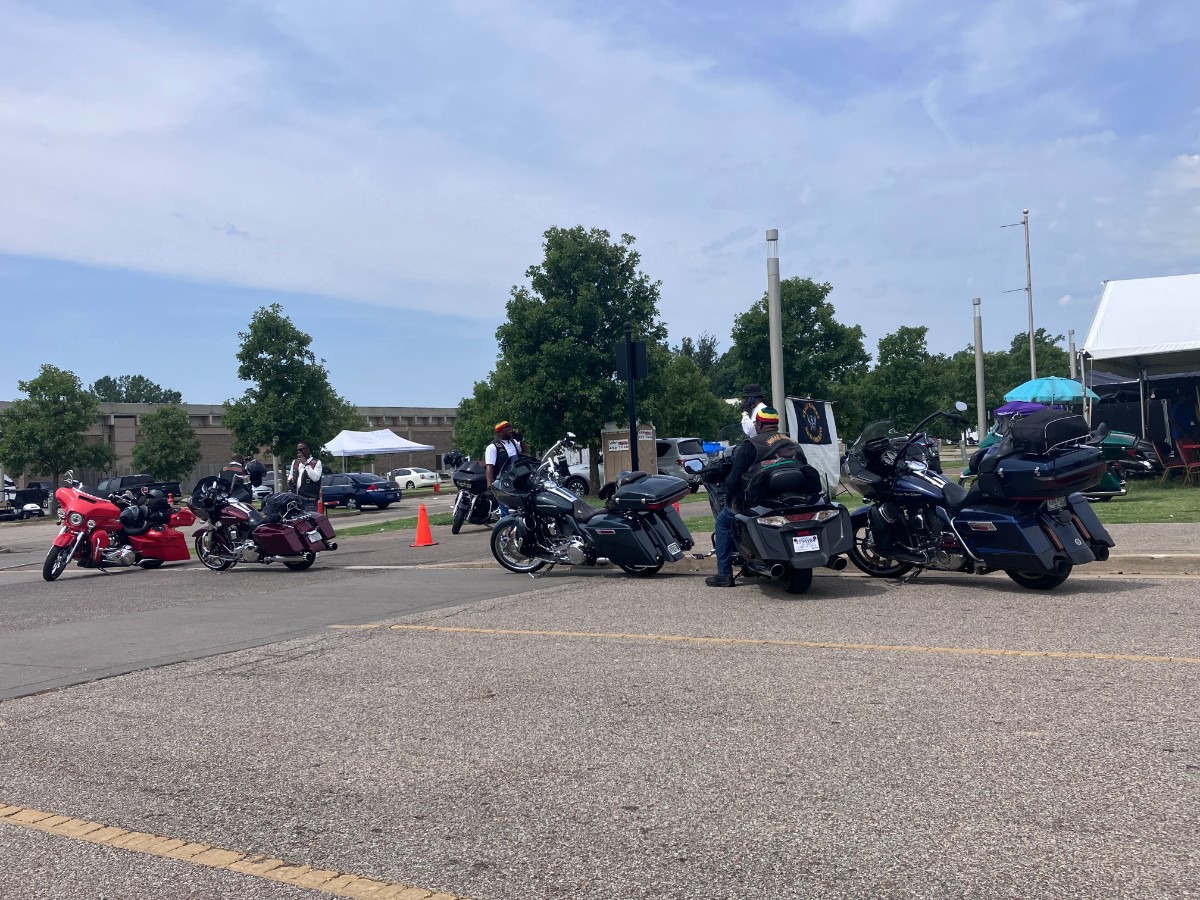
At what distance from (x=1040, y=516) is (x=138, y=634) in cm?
751

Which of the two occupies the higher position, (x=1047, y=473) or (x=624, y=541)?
(x=1047, y=473)

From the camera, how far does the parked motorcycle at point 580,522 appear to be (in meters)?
→ 11.4

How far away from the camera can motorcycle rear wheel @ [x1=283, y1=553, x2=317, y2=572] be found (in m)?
14.5

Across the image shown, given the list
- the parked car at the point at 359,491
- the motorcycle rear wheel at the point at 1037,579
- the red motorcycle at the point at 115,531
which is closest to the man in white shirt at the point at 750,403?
the motorcycle rear wheel at the point at 1037,579

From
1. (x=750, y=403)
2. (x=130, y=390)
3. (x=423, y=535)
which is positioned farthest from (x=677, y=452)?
(x=130, y=390)

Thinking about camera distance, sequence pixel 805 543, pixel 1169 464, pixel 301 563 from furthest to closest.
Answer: pixel 1169 464 < pixel 301 563 < pixel 805 543

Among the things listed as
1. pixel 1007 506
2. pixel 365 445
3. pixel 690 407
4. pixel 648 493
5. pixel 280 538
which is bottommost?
pixel 280 538

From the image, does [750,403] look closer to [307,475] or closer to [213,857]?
[307,475]

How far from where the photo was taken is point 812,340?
4719 cm

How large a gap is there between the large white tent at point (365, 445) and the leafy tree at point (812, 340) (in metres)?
16.0

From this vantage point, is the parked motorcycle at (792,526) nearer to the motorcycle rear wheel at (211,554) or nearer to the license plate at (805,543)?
the license plate at (805,543)

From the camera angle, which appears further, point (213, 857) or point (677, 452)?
point (677, 452)

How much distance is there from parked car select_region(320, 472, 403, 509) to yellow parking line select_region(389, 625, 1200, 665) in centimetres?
2965

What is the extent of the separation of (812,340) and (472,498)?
1154 inches
